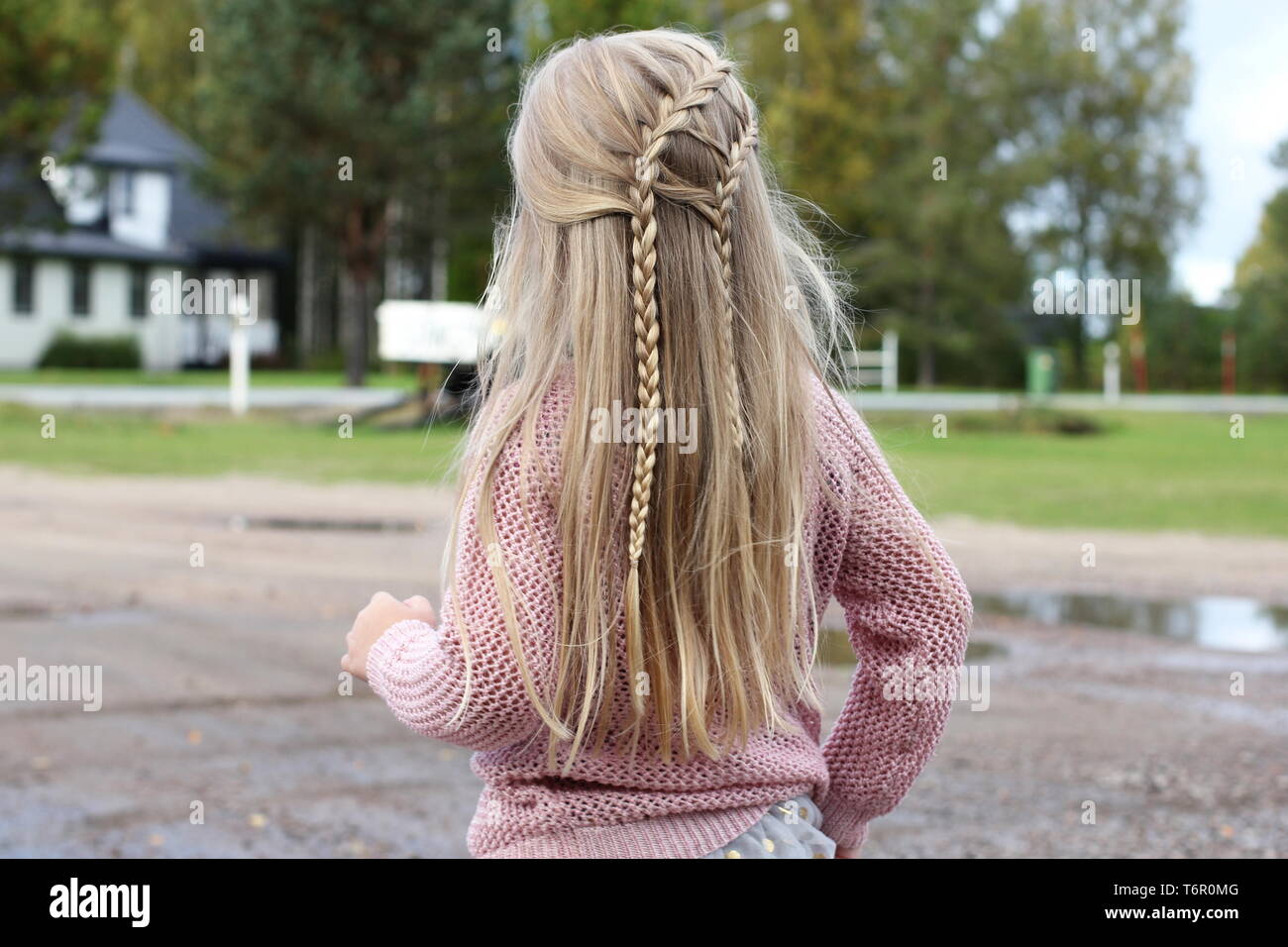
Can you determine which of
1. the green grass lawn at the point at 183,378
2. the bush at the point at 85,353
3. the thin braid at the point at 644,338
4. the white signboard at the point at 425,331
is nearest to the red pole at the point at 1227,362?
the green grass lawn at the point at 183,378

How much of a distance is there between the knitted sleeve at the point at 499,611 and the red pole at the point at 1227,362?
125 ft

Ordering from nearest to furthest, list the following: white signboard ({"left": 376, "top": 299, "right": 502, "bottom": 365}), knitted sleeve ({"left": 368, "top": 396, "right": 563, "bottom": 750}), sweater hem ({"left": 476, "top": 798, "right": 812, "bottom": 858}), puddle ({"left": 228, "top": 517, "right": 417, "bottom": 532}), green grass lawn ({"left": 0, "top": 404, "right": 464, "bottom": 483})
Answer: knitted sleeve ({"left": 368, "top": 396, "right": 563, "bottom": 750})
sweater hem ({"left": 476, "top": 798, "right": 812, "bottom": 858})
puddle ({"left": 228, "top": 517, "right": 417, "bottom": 532})
green grass lawn ({"left": 0, "top": 404, "right": 464, "bottom": 483})
white signboard ({"left": 376, "top": 299, "right": 502, "bottom": 365})

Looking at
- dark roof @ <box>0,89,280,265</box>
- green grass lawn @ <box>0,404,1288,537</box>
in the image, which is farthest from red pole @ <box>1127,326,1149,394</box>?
dark roof @ <box>0,89,280,265</box>

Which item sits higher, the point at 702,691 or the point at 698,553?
the point at 698,553

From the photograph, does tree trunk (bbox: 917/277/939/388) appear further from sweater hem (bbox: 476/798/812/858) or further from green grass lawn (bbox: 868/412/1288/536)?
sweater hem (bbox: 476/798/812/858)

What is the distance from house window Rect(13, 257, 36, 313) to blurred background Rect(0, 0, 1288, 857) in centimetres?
9

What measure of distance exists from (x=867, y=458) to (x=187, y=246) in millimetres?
41749

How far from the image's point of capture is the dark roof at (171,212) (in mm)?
36594

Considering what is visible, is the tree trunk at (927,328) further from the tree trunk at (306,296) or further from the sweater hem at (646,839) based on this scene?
the sweater hem at (646,839)

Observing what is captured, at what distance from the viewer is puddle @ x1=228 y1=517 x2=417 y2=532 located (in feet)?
37.6

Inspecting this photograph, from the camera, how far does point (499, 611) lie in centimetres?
168
